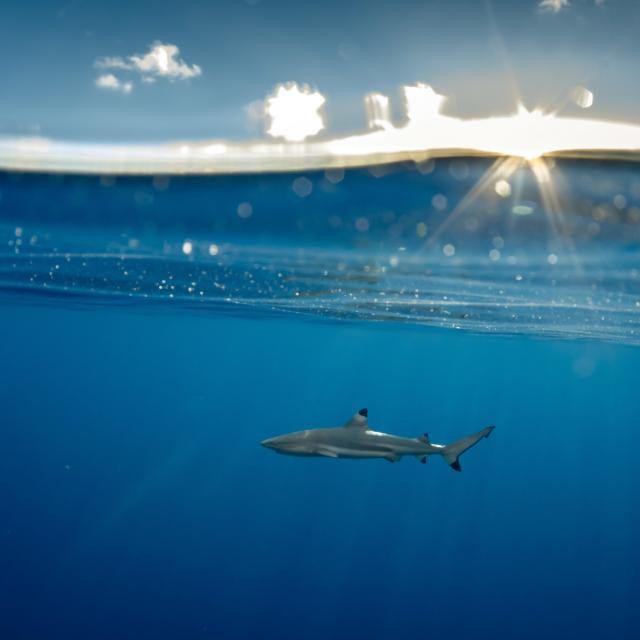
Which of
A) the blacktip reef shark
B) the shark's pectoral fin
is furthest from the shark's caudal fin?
the shark's pectoral fin

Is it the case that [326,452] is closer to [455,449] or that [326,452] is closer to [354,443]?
[354,443]

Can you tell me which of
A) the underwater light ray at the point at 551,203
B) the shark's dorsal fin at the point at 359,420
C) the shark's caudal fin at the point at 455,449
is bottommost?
the shark's caudal fin at the point at 455,449

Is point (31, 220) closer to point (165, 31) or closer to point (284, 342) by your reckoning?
point (165, 31)

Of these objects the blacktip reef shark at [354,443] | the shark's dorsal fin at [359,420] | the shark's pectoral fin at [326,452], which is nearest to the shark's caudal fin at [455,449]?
the blacktip reef shark at [354,443]

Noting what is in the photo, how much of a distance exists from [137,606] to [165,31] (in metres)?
40.7

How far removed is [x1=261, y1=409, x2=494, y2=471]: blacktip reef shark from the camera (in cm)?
1182

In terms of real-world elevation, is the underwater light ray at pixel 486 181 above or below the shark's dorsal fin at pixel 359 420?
above

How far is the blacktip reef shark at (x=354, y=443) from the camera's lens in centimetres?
1182

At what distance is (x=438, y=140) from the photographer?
669cm

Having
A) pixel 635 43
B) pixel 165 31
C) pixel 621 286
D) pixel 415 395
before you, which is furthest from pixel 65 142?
pixel 415 395

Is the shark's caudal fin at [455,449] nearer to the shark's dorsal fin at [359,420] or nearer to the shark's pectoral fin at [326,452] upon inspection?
the shark's dorsal fin at [359,420]

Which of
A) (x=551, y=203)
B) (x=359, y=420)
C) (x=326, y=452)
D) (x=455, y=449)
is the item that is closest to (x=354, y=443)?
(x=359, y=420)

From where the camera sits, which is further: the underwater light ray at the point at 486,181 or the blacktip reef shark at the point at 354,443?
the blacktip reef shark at the point at 354,443

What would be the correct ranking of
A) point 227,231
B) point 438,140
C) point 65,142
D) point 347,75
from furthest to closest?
point 227,231 → point 65,142 → point 438,140 → point 347,75
